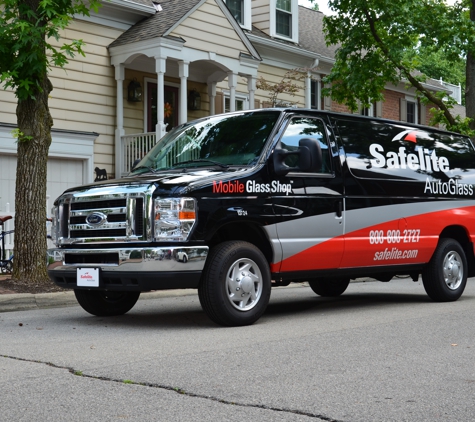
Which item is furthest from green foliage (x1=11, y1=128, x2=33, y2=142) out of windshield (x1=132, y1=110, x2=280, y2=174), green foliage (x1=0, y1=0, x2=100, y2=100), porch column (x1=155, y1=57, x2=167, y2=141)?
porch column (x1=155, y1=57, x2=167, y2=141)

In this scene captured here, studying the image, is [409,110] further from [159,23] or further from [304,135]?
[304,135]

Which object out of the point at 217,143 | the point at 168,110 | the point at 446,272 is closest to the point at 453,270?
the point at 446,272

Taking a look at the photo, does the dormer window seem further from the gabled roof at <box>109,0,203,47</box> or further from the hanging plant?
the hanging plant

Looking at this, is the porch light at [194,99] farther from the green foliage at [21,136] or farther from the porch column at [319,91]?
the green foliage at [21,136]

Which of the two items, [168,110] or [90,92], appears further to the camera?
[168,110]

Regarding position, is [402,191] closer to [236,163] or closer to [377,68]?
[236,163]

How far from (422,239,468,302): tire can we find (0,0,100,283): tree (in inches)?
211

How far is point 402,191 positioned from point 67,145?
10936mm

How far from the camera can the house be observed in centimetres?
1872

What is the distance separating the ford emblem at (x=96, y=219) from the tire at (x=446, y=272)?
439 centimetres

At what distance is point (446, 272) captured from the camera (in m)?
10.3

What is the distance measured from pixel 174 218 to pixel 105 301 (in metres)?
1.99

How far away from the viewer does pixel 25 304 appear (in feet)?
33.2

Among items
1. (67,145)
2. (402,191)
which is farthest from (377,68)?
(402,191)
